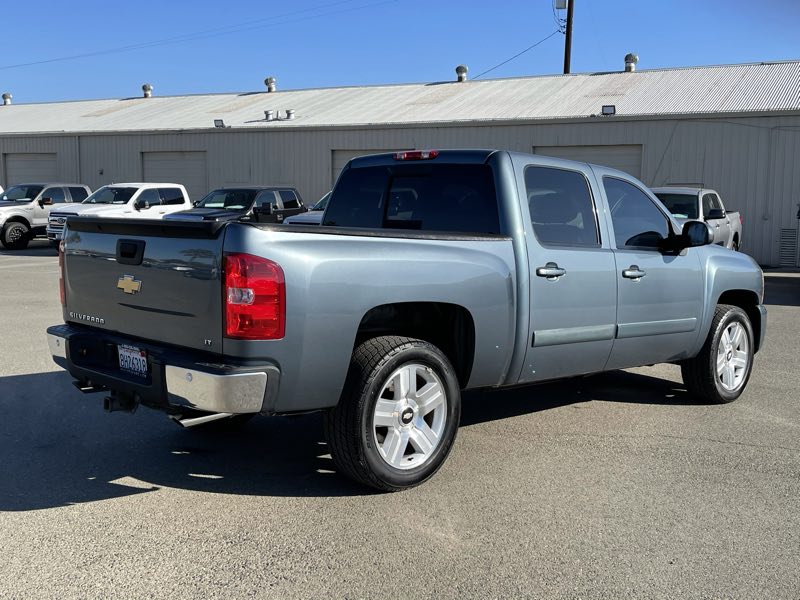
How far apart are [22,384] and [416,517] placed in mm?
4315

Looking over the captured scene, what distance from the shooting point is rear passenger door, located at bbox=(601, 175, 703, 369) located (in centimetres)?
587

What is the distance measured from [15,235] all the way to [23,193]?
1.44m

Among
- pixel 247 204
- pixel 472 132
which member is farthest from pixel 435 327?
pixel 472 132

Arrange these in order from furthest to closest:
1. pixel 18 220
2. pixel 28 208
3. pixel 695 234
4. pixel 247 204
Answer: pixel 28 208 < pixel 18 220 < pixel 247 204 < pixel 695 234

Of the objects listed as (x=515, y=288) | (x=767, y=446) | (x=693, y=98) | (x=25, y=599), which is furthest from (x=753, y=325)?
(x=693, y=98)

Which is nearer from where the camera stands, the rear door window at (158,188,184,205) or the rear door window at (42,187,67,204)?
the rear door window at (158,188,184,205)

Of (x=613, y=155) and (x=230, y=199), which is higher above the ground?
(x=613, y=155)

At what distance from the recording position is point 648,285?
19.7 ft

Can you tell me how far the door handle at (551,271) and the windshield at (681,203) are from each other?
11.9 m

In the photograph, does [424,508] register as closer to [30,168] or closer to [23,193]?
[23,193]

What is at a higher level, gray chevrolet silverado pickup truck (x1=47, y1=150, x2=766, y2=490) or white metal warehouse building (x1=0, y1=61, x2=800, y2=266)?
white metal warehouse building (x1=0, y1=61, x2=800, y2=266)

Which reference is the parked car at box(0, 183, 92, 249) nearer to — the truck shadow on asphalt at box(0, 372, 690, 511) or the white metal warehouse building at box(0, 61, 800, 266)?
the white metal warehouse building at box(0, 61, 800, 266)

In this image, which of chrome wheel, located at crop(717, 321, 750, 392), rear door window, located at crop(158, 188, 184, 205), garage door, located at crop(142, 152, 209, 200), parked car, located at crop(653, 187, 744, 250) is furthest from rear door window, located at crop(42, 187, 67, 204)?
chrome wheel, located at crop(717, 321, 750, 392)

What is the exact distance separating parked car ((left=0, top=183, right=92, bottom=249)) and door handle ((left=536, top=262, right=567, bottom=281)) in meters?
20.4
